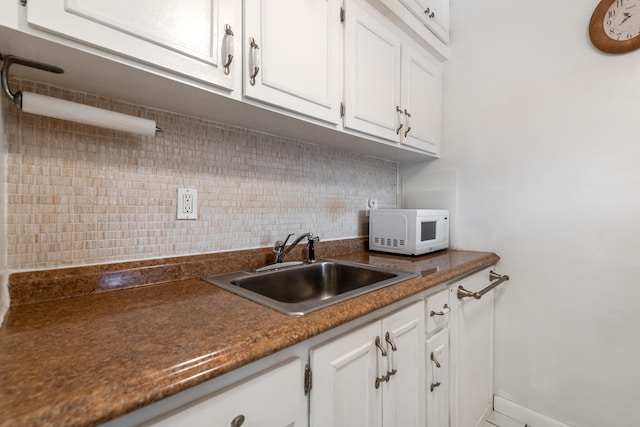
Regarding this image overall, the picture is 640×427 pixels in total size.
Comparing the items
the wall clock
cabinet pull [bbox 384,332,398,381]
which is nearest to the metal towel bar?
cabinet pull [bbox 384,332,398,381]

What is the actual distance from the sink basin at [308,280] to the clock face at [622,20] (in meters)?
1.45

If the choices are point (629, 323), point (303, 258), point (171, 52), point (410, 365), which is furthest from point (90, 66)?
point (629, 323)

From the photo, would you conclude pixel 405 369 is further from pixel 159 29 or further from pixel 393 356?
pixel 159 29

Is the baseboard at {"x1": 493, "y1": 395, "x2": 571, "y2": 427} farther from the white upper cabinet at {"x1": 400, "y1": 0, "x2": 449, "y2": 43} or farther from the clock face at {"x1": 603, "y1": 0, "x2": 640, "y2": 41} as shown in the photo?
the white upper cabinet at {"x1": 400, "y1": 0, "x2": 449, "y2": 43}

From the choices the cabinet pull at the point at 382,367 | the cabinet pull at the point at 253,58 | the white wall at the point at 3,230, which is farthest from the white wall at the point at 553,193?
the white wall at the point at 3,230

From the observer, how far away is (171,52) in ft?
2.46

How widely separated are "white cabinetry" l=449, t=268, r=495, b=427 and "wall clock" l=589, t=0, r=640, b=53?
3.89 ft

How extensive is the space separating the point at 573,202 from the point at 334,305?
55.7 inches

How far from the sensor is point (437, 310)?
1151 millimetres

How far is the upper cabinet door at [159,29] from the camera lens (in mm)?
615

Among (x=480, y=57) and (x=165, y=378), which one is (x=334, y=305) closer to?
(x=165, y=378)

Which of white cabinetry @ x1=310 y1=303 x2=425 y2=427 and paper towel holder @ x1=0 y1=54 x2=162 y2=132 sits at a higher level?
paper towel holder @ x1=0 y1=54 x2=162 y2=132

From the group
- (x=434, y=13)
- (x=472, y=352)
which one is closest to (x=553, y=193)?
(x=472, y=352)

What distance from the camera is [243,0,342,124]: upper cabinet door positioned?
899mm
